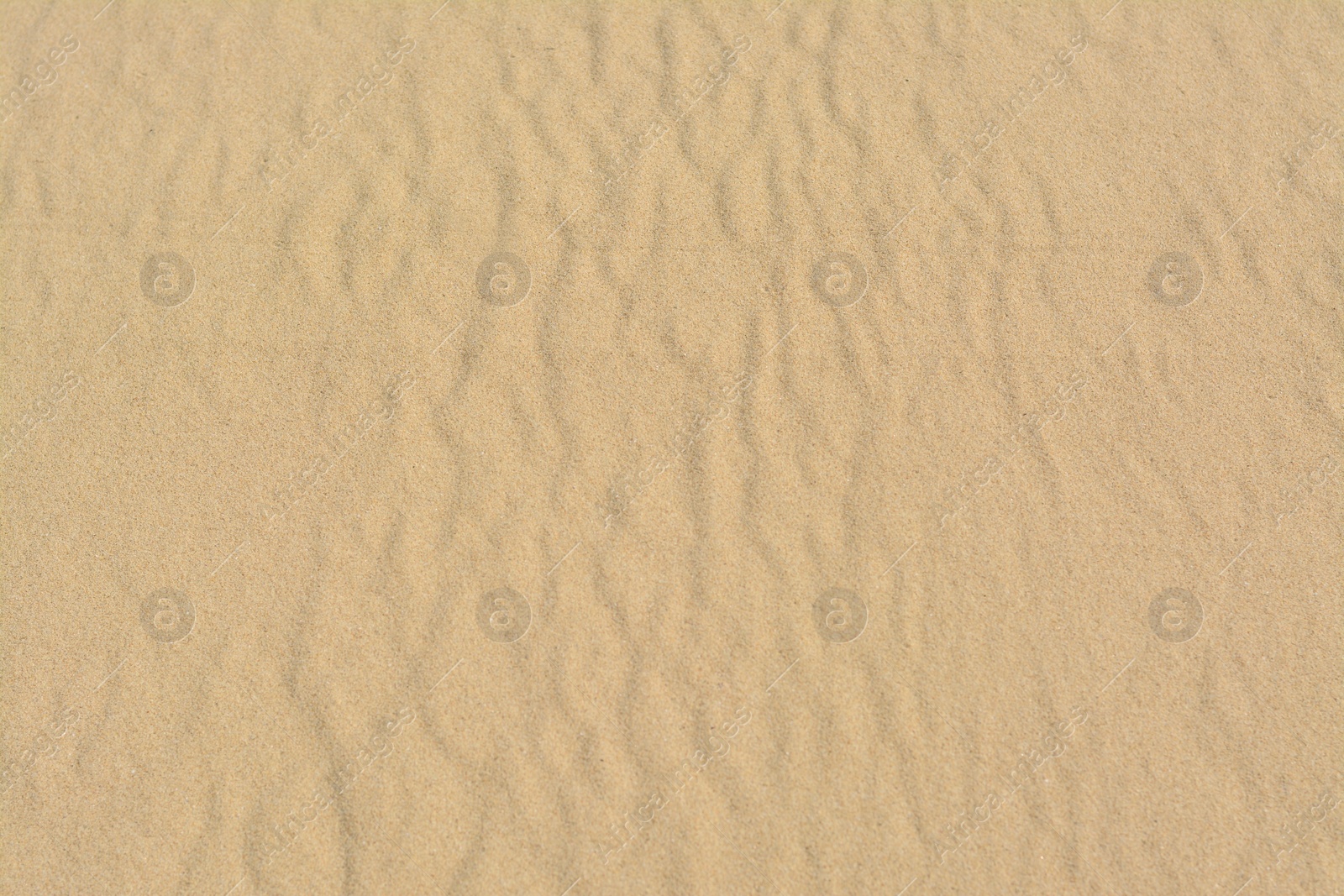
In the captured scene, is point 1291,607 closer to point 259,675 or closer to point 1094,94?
point 1094,94

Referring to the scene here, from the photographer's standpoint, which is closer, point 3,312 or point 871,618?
point 871,618

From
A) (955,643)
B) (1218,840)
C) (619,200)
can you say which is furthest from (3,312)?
(1218,840)
